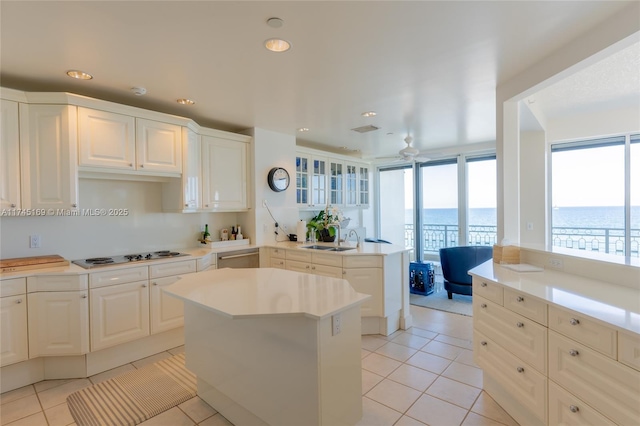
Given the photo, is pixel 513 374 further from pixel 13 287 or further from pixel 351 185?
pixel 351 185

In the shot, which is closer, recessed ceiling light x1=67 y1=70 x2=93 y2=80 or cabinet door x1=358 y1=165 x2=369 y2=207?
Answer: recessed ceiling light x1=67 y1=70 x2=93 y2=80

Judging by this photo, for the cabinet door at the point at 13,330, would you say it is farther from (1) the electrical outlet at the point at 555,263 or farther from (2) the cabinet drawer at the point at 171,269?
(1) the electrical outlet at the point at 555,263

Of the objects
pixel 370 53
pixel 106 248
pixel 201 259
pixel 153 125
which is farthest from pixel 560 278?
pixel 106 248

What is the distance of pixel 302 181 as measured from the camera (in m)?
5.02

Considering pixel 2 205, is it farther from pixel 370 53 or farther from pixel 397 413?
pixel 397 413

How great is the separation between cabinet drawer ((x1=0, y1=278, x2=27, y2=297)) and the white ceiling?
63.1 inches

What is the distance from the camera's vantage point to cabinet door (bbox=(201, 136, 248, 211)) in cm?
377

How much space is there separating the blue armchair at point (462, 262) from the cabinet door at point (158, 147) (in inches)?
152

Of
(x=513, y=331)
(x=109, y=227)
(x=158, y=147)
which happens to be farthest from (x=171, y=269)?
(x=513, y=331)

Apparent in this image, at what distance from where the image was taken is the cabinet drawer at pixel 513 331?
174cm

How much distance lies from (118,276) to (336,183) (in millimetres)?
3792

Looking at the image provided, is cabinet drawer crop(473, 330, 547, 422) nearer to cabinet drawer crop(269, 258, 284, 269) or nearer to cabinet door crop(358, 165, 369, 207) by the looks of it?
cabinet drawer crop(269, 258, 284, 269)

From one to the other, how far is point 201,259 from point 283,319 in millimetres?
2052

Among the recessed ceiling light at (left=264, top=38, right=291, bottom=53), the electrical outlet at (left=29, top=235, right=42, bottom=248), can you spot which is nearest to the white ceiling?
the recessed ceiling light at (left=264, top=38, right=291, bottom=53)
